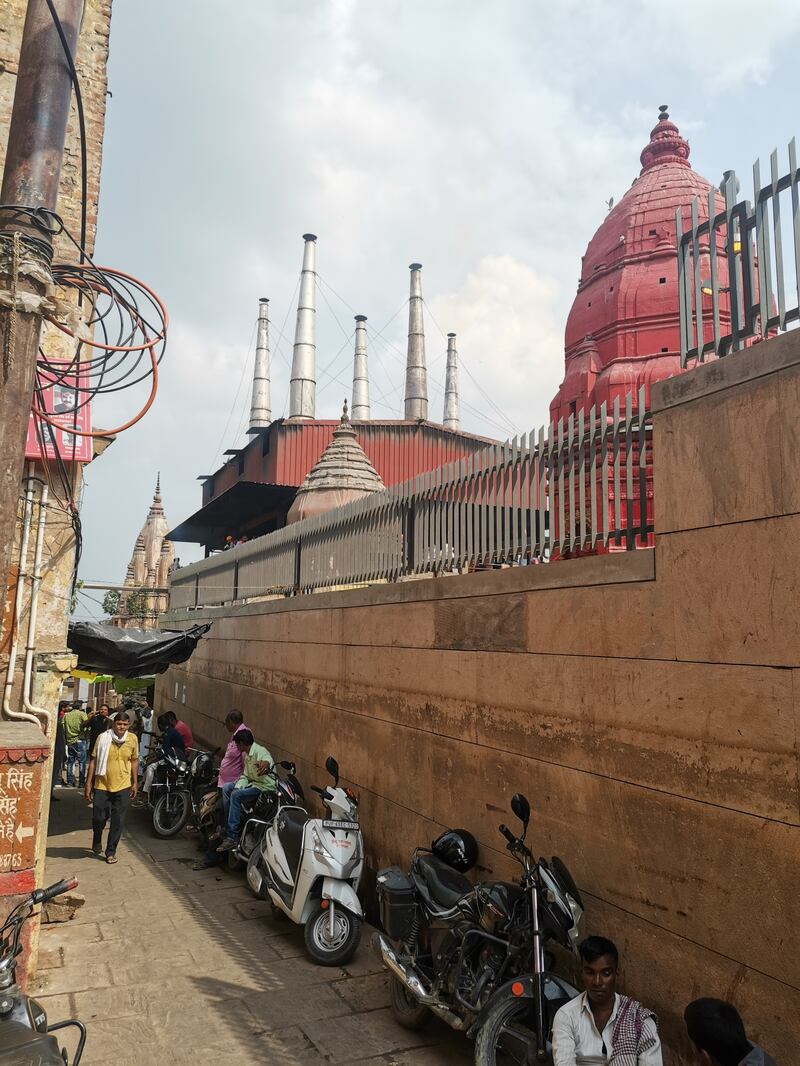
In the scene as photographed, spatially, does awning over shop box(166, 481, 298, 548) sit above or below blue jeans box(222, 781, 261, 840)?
above

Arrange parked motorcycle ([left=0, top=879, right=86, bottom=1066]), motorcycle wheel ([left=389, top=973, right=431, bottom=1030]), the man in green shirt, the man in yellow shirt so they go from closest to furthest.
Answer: parked motorcycle ([left=0, top=879, right=86, bottom=1066])
motorcycle wheel ([left=389, top=973, right=431, bottom=1030])
the man in yellow shirt
the man in green shirt

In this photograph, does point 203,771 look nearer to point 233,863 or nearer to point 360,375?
point 233,863

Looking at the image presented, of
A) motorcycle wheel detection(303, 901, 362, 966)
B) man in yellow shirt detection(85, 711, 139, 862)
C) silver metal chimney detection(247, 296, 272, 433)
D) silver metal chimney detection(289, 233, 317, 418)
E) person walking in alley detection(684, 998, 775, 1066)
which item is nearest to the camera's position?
person walking in alley detection(684, 998, 775, 1066)

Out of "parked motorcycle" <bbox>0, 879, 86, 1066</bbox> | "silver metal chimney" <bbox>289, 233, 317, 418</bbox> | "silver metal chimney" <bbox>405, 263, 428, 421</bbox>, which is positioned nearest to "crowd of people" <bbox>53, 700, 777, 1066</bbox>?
"parked motorcycle" <bbox>0, 879, 86, 1066</bbox>

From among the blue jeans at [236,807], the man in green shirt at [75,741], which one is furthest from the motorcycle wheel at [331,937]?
the man in green shirt at [75,741]

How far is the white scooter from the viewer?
562 centimetres

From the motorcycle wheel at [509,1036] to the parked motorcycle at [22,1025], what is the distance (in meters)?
1.71

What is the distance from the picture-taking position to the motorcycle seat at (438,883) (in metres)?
4.55

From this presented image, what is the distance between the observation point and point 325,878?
5719mm

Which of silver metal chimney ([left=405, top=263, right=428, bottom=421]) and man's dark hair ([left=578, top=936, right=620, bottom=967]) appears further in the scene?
silver metal chimney ([left=405, top=263, right=428, bottom=421])

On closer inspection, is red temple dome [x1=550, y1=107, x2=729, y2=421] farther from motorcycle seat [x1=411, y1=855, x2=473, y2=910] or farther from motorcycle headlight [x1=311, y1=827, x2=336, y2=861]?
motorcycle seat [x1=411, y1=855, x2=473, y2=910]

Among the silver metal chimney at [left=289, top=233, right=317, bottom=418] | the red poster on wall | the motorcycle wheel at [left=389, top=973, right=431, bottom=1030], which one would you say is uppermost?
the silver metal chimney at [left=289, top=233, right=317, bottom=418]

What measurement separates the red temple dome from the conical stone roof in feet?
14.1

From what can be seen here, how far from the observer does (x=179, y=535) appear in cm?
2952
